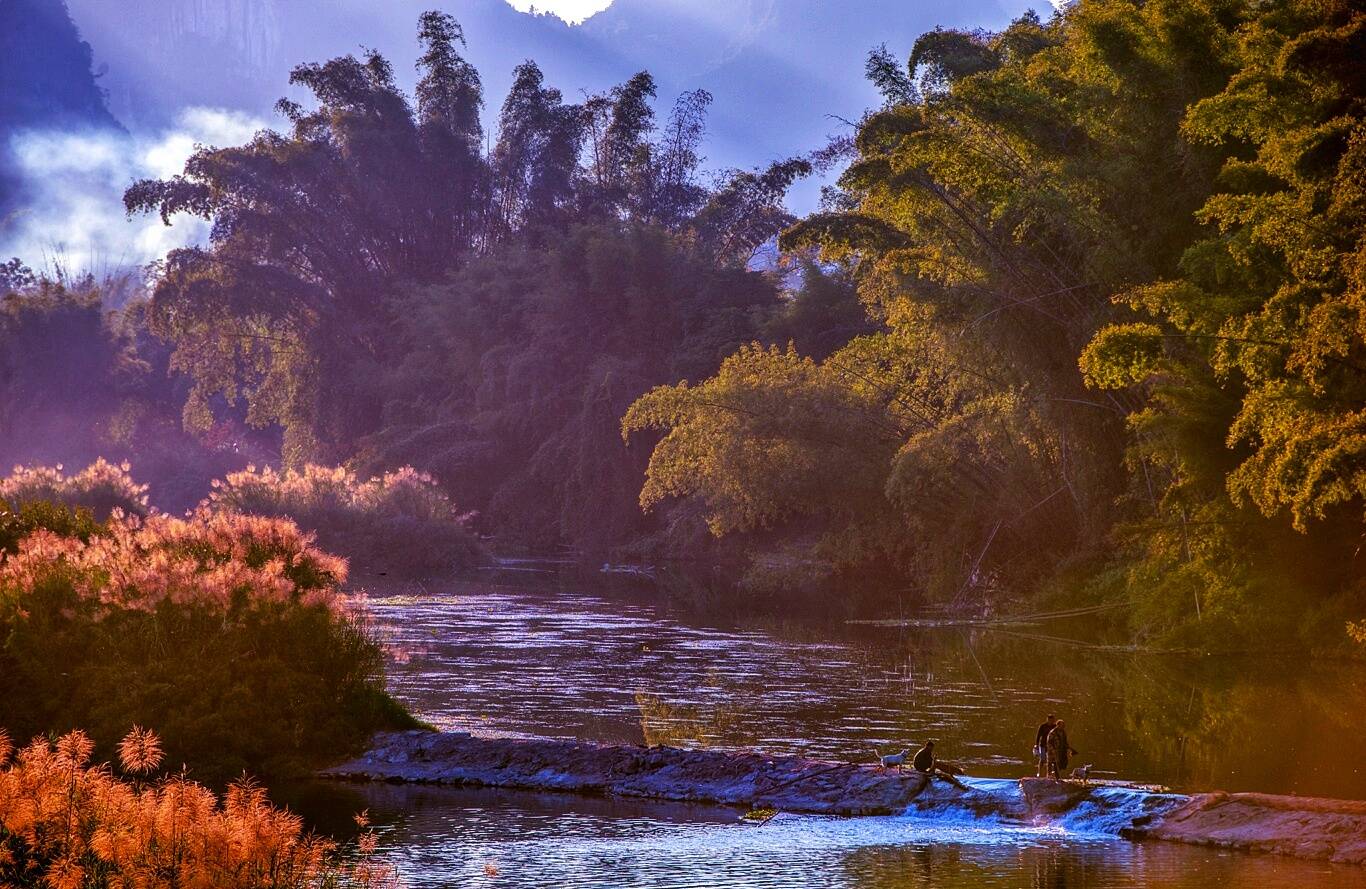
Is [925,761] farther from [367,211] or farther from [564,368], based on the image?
[367,211]

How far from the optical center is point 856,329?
58.2 meters

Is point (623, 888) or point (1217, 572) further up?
point (1217, 572)

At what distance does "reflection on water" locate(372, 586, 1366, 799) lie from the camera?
1858 centimetres

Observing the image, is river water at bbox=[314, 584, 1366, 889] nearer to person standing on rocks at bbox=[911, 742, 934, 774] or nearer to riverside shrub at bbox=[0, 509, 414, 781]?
person standing on rocks at bbox=[911, 742, 934, 774]

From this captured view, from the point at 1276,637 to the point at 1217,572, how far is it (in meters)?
1.52

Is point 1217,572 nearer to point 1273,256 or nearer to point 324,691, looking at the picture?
point 1273,256

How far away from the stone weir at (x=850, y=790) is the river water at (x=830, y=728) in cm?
Answer: 29

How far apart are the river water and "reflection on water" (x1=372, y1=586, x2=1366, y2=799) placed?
65 mm

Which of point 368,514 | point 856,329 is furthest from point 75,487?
point 856,329

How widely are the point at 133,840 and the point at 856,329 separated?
50.5m

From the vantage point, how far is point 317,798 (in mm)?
15914

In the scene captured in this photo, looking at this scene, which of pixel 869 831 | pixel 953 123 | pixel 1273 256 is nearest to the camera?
pixel 869 831

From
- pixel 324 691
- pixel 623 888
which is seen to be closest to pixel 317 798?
pixel 324 691

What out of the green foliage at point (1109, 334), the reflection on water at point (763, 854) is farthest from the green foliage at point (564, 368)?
the reflection on water at point (763, 854)
